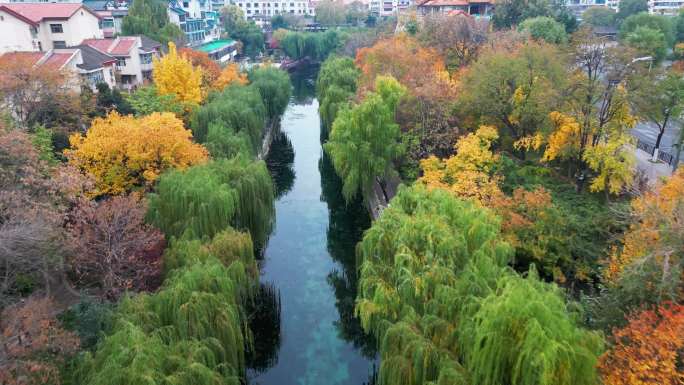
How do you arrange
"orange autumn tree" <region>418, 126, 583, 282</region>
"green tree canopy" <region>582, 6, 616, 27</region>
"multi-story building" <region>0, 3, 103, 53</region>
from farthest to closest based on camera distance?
1. "green tree canopy" <region>582, 6, 616, 27</region>
2. "multi-story building" <region>0, 3, 103, 53</region>
3. "orange autumn tree" <region>418, 126, 583, 282</region>

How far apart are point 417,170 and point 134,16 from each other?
1519 inches

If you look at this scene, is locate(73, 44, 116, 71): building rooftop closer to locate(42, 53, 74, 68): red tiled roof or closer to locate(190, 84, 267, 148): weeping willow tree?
locate(42, 53, 74, 68): red tiled roof

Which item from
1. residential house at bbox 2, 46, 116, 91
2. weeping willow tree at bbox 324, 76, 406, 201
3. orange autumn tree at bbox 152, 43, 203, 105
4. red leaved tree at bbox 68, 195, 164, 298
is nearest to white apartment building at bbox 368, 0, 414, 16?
residential house at bbox 2, 46, 116, 91

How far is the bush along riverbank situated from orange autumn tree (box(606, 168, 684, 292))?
986cm

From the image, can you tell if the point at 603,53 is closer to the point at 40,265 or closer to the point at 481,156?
the point at 481,156

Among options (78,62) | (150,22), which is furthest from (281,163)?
(150,22)

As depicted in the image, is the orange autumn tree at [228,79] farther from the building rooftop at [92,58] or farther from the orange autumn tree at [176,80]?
the building rooftop at [92,58]

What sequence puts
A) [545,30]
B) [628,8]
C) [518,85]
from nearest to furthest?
1. [518,85]
2. [545,30]
3. [628,8]

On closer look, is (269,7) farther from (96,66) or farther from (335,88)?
(96,66)

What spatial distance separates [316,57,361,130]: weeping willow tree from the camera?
36.2 m

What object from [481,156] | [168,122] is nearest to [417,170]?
[481,156]

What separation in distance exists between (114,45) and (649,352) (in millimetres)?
42510

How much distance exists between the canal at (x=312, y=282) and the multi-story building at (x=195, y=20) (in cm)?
4026

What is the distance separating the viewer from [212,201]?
55.4ft
